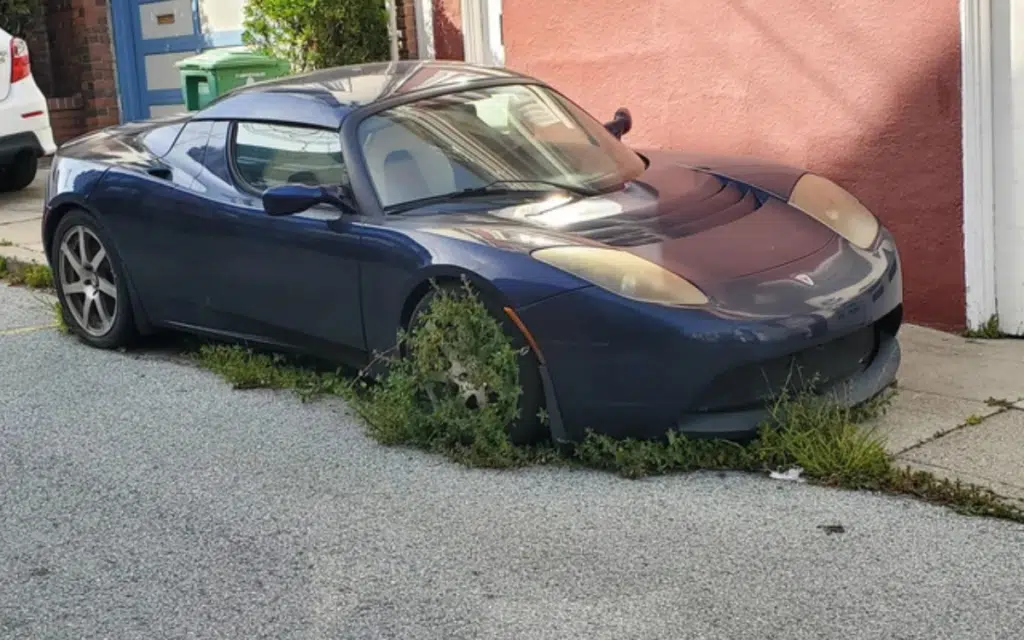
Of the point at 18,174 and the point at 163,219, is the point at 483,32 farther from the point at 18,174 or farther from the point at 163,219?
the point at 18,174

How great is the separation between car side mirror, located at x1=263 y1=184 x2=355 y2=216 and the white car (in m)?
6.14

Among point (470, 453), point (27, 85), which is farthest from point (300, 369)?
point (27, 85)

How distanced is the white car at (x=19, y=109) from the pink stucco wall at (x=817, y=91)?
4.57m

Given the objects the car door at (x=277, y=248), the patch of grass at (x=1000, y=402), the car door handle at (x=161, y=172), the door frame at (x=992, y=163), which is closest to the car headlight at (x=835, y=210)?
the patch of grass at (x=1000, y=402)

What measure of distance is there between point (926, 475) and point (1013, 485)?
0.87 feet

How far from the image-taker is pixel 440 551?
14.2 feet

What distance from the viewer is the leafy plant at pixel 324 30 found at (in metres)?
9.87

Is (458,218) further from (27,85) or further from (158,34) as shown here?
(158,34)

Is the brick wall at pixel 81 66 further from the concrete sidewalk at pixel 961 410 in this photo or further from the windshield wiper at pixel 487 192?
the concrete sidewalk at pixel 961 410

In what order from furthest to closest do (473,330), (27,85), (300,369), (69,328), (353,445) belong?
(27,85) → (69,328) → (300,369) → (353,445) → (473,330)

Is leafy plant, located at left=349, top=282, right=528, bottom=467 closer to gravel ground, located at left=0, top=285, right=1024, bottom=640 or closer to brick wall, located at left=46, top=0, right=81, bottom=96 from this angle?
gravel ground, located at left=0, top=285, right=1024, bottom=640

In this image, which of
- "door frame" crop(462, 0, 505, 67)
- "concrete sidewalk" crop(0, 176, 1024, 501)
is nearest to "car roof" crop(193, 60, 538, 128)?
"concrete sidewalk" crop(0, 176, 1024, 501)

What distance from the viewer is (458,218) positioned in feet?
17.9

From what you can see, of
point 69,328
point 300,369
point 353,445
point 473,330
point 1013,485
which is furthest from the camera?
point 69,328
